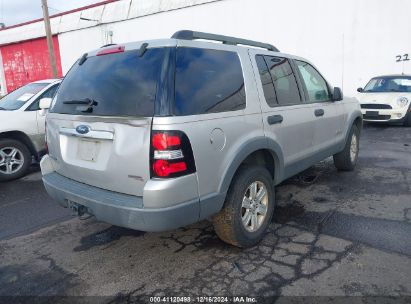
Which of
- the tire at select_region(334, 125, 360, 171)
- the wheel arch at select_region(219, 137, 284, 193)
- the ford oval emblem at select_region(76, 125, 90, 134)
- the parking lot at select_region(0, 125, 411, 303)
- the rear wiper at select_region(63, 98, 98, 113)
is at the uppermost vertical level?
the rear wiper at select_region(63, 98, 98, 113)

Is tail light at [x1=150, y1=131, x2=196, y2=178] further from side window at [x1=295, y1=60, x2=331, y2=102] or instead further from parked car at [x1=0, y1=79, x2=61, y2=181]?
parked car at [x1=0, y1=79, x2=61, y2=181]

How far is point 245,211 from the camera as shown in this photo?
10.7 feet

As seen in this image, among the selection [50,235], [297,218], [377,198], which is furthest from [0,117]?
[377,198]

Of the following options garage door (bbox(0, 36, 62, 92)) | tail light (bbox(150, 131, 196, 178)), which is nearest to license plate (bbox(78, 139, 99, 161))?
tail light (bbox(150, 131, 196, 178))

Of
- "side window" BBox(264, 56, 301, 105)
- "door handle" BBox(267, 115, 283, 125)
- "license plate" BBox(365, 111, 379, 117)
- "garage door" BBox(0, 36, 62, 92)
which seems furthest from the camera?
"garage door" BBox(0, 36, 62, 92)

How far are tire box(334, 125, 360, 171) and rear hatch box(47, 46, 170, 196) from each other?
376cm

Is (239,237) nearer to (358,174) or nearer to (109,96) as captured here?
(109,96)

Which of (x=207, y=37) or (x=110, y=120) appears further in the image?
(x=207, y=37)

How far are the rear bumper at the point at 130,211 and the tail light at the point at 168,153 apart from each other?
0.26 metres

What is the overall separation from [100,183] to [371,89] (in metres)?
10.6

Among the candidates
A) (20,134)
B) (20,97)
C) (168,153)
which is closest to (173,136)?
(168,153)

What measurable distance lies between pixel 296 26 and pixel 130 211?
14060mm

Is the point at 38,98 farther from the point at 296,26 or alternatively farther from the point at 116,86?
the point at 296,26

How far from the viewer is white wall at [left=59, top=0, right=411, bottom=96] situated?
12820 mm
